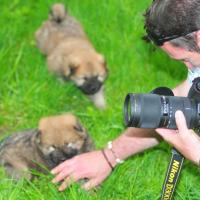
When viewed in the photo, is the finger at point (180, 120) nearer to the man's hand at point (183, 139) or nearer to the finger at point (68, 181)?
the man's hand at point (183, 139)

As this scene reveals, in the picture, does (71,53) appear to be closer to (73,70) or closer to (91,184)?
(73,70)

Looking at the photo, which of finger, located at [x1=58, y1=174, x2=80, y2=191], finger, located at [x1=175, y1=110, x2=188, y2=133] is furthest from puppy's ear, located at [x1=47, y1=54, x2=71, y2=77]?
finger, located at [x1=175, y1=110, x2=188, y2=133]

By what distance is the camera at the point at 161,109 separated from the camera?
290 cm

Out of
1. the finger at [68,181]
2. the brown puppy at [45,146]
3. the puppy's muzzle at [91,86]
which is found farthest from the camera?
the puppy's muzzle at [91,86]

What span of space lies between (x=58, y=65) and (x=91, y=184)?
1.76 m

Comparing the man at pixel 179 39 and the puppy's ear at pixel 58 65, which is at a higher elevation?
the man at pixel 179 39

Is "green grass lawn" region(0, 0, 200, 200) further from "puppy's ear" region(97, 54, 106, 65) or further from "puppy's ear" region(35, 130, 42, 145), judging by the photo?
"puppy's ear" region(35, 130, 42, 145)

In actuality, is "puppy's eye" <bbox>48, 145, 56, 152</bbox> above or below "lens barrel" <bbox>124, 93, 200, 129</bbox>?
below

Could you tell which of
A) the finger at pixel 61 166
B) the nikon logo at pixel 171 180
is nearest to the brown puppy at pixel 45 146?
the finger at pixel 61 166

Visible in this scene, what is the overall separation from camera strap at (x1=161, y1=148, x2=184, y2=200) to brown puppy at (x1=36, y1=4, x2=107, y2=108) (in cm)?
142

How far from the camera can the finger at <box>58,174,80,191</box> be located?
11.4 ft

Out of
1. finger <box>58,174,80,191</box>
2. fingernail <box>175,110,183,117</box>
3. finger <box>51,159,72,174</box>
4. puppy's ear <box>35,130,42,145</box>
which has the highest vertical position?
fingernail <box>175,110,183,117</box>

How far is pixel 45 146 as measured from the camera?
3744 millimetres

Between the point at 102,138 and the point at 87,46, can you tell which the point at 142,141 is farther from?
the point at 87,46
